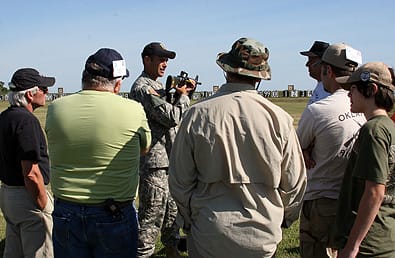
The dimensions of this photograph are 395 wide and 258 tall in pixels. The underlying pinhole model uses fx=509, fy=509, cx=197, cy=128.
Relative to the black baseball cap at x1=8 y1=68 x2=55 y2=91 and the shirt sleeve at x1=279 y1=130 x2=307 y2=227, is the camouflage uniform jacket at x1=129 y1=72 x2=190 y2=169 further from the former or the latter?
the shirt sleeve at x1=279 y1=130 x2=307 y2=227

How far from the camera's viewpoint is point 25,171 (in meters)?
3.84

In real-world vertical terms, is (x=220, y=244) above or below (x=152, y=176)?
above

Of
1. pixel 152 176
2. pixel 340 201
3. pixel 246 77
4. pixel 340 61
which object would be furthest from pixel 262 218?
pixel 152 176

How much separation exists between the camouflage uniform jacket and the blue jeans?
1898mm

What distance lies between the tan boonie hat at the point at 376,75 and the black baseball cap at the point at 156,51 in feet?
9.06

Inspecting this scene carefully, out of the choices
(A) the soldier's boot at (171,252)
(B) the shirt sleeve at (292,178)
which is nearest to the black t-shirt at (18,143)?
(B) the shirt sleeve at (292,178)

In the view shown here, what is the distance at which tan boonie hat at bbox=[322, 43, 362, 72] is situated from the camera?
3590 millimetres

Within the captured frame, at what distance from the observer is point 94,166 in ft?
10.5

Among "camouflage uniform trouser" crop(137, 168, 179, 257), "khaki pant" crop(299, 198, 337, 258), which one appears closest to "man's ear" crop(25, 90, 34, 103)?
"camouflage uniform trouser" crop(137, 168, 179, 257)

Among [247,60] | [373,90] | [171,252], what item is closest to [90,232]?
[247,60]

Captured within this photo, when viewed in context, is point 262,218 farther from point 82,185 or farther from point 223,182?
point 82,185

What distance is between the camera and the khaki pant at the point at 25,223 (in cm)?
403

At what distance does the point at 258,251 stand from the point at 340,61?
1514 mm

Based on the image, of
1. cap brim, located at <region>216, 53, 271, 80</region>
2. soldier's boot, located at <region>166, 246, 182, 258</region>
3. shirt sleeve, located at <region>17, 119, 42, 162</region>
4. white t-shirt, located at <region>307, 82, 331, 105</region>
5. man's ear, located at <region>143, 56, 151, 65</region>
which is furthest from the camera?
soldier's boot, located at <region>166, 246, 182, 258</region>
